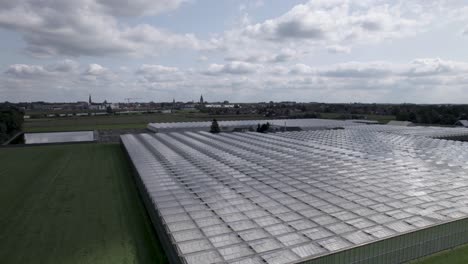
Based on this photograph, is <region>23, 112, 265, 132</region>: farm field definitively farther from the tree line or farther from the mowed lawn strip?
the mowed lawn strip

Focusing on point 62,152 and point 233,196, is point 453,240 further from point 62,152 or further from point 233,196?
point 62,152

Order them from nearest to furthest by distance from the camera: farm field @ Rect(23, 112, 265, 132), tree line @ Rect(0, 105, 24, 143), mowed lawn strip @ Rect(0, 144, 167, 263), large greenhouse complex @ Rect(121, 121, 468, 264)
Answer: large greenhouse complex @ Rect(121, 121, 468, 264) < mowed lawn strip @ Rect(0, 144, 167, 263) < tree line @ Rect(0, 105, 24, 143) < farm field @ Rect(23, 112, 265, 132)

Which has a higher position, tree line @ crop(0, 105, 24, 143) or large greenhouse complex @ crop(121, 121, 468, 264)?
tree line @ crop(0, 105, 24, 143)

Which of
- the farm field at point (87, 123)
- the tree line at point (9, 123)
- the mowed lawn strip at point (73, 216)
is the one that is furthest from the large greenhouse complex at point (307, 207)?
the farm field at point (87, 123)

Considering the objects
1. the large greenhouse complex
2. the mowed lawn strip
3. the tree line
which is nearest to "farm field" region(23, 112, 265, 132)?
the tree line

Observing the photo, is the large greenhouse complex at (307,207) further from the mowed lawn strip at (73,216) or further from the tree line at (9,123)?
the tree line at (9,123)

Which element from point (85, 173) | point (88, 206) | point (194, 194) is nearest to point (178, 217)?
point (194, 194)

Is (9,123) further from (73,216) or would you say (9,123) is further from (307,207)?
(307,207)
